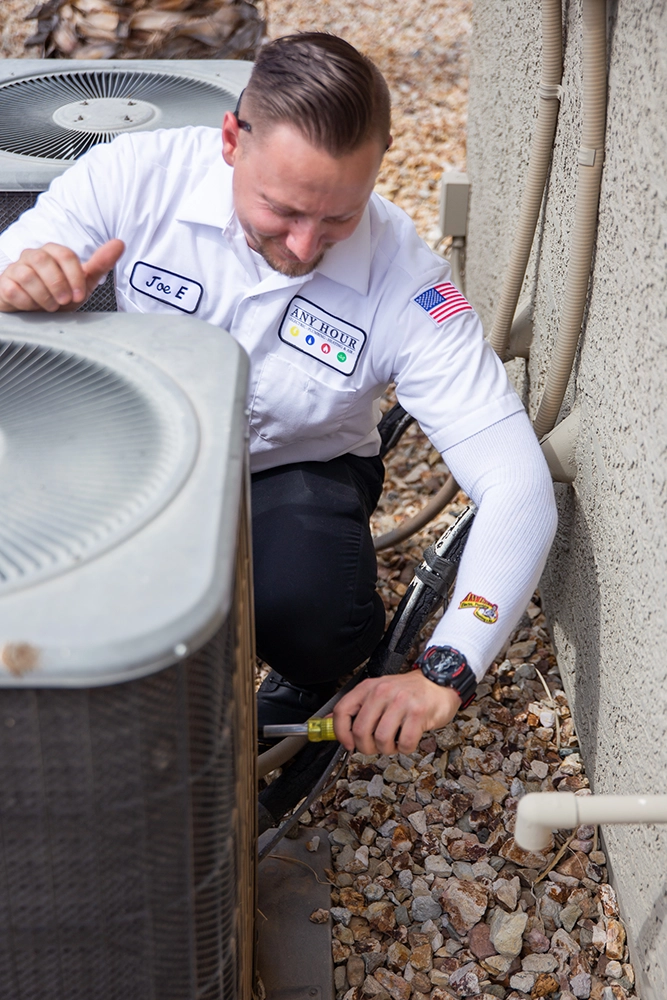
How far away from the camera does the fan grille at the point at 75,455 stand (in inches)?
39.1

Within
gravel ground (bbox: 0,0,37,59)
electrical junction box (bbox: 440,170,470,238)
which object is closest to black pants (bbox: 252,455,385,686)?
electrical junction box (bbox: 440,170,470,238)

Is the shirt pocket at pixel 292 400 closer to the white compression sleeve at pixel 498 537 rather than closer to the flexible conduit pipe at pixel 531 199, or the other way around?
the white compression sleeve at pixel 498 537

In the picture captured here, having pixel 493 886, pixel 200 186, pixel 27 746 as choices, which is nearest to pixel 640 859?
pixel 493 886

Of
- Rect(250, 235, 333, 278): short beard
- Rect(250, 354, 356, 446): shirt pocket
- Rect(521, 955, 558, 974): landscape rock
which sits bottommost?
Rect(521, 955, 558, 974): landscape rock

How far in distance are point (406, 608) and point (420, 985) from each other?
0.69 metres

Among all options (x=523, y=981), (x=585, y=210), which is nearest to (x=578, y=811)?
(x=523, y=981)

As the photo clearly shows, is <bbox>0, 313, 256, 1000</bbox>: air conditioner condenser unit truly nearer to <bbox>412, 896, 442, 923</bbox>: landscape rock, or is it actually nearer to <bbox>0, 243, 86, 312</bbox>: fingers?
<bbox>0, 243, 86, 312</bbox>: fingers

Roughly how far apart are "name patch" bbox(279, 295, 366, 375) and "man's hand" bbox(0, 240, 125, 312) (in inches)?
18.5

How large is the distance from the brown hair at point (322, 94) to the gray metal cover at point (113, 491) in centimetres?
51

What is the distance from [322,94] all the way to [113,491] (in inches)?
36.8

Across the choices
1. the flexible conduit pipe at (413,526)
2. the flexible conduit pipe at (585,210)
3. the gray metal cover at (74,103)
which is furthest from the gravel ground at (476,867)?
the gray metal cover at (74,103)

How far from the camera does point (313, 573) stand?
2.03 m

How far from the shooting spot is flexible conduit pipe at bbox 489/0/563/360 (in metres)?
2.14

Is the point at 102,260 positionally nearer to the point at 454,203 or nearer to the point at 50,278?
the point at 50,278
